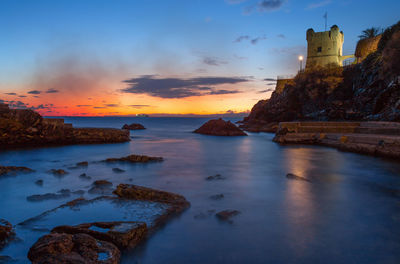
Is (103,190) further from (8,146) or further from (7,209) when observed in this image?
(8,146)

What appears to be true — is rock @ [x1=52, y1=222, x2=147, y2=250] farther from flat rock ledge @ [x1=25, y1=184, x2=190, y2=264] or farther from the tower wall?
the tower wall

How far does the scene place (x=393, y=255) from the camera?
2.97 meters

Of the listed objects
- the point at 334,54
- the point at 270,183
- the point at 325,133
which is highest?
the point at 334,54

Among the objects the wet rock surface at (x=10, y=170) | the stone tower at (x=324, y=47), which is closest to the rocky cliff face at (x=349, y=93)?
the stone tower at (x=324, y=47)

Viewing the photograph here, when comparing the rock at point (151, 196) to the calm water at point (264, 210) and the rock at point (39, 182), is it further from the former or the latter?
the rock at point (39, 182)

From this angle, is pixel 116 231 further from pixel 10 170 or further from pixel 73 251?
pixel 10 170

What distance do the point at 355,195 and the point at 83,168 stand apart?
8146 mm

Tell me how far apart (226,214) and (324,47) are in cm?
4524

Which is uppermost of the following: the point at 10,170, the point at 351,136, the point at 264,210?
the point at 351,136

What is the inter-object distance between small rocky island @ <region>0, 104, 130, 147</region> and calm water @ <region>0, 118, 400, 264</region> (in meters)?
3.73

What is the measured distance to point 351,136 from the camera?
12664 mm

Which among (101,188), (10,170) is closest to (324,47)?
(101,188)

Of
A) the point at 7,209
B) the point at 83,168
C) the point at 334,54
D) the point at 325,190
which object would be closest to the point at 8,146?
the point at 83,168

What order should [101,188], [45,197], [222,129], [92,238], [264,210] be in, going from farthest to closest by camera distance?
[222,129]
[101,188]
[45,197]
[264,210]
[92,238]
